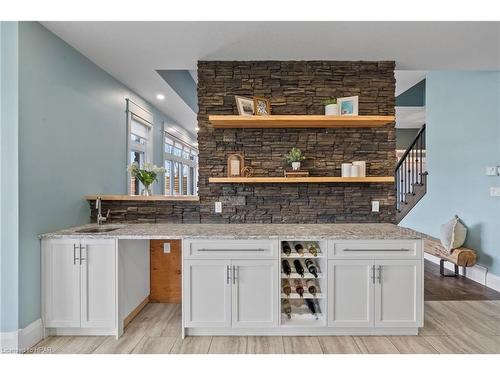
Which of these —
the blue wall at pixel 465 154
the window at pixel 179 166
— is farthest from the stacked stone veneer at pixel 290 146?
the window at pixel 179 166

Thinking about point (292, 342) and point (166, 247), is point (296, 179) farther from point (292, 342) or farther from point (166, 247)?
point (166, 247)

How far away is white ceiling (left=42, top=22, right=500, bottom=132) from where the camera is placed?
2.42 meters

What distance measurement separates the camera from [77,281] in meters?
2.37

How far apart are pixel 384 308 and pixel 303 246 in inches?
32.2

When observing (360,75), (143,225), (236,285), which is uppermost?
(360,75)

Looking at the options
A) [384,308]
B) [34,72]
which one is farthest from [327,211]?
[34,72]

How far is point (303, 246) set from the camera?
8.67 ft

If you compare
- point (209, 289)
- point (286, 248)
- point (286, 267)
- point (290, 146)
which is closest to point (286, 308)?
point (286, 267)

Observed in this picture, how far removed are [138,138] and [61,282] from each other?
2.72 metres

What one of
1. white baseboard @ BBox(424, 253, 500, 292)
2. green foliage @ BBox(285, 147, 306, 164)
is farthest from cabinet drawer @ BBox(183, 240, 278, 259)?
white baseboard @ BBox(424, 253, 500, 292)

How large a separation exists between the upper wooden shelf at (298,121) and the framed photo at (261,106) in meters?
0.12

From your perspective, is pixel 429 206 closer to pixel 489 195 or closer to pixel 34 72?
pixel 489 195

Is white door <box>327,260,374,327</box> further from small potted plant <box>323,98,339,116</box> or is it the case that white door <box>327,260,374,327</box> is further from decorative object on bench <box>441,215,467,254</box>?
decorative object on bench <box>441,215,467,254</box>

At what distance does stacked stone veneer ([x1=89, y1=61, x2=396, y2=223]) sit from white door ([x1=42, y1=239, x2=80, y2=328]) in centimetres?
79
